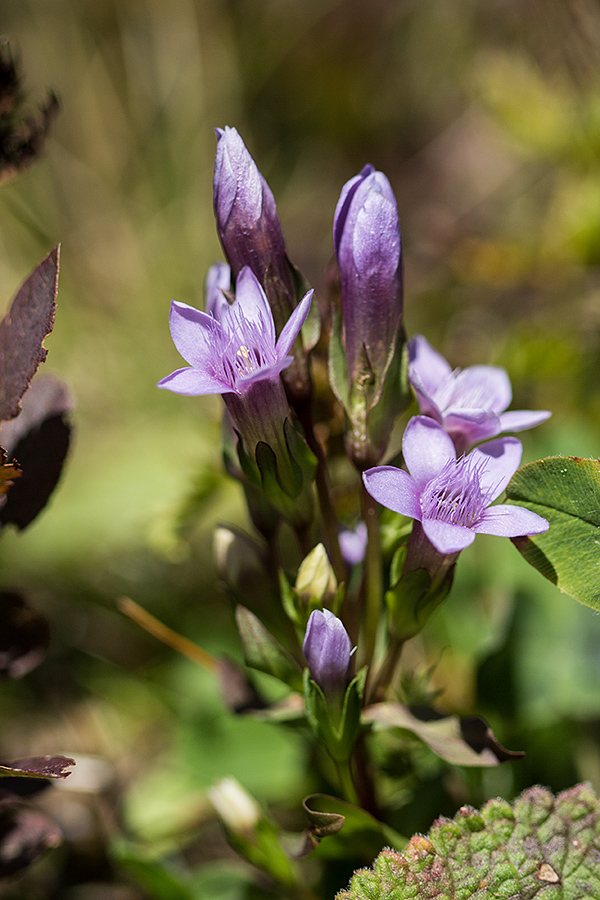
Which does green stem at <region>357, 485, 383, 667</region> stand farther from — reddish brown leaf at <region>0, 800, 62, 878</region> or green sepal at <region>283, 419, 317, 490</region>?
reddish brown leaf at <region>0, 800, 62, 878</region>

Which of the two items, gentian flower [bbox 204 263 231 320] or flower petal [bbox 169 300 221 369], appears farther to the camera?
gentian flower [bbox 204 263 231 320]

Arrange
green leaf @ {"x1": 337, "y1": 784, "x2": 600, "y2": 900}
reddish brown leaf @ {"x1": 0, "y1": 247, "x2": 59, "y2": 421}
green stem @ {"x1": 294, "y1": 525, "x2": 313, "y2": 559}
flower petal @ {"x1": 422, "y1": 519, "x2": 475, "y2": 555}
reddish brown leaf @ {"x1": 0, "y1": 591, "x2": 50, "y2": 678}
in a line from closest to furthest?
flower petal @ {"x1": 422, "y1": 519, "x2": 475, "y2": 555} < green leaf @ {"x1": 337, "y1": 784, "x2": 600, "y2": 900} < reddish brown leaf @ {"x1": 0, "y1": 247, "x2": 59, "y2": 421} < green stem @ {"x1": 294, "y1": 525, "x2": 313, "y2": 559} < reddish brown leaf @ {"x1": 0, "y1": 591, "x2": 50, "y2": 678}

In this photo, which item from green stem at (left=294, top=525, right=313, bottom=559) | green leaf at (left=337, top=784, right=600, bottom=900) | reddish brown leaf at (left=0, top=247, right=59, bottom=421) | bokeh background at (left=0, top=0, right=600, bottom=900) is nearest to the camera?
green leaf at (left=337, top=784, right=600, bottom=900)

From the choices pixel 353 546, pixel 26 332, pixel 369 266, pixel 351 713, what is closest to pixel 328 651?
pixel 351 713

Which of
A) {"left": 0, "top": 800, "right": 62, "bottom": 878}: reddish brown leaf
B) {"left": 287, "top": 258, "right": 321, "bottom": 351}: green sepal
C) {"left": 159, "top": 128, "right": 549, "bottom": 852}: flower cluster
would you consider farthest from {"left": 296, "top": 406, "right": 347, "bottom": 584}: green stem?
{"left": 0, "top": 800, "right": 62, "bottom": 878}: reddish brown leaf

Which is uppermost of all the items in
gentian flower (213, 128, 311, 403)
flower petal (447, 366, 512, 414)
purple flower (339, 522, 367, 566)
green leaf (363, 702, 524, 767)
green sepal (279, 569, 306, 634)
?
gentian flower (213, 128, 311, 403)
